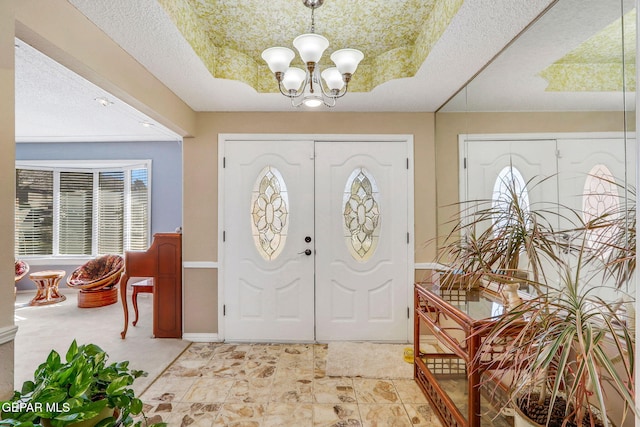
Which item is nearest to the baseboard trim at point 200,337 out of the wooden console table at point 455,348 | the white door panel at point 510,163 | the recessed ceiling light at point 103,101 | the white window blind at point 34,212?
the wooden console table at point 455,348

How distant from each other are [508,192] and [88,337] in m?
4.17

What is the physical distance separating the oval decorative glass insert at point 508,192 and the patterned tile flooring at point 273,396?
4.63ft

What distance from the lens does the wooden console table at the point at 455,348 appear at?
1.54 meters

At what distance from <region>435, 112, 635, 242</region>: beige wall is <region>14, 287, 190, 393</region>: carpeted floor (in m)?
2.90

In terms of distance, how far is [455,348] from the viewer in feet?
5.57

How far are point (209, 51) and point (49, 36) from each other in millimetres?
1033

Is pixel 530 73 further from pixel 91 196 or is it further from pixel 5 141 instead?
pixel 91 196

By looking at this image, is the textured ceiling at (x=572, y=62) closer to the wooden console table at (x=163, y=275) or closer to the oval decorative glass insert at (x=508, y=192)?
the oval decorative glass insert at (x=508, y=192)

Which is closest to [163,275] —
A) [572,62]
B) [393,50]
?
[393,50]

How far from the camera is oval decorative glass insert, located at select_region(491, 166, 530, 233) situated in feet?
5.56

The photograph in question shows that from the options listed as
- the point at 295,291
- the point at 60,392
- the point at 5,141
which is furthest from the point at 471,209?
the point at 5,141

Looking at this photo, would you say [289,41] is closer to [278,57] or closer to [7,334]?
[278,57]

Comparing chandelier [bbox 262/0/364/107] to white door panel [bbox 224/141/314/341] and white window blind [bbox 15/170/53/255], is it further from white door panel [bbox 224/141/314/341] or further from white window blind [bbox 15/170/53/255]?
white window blind [bbox 15/170/53/255]
